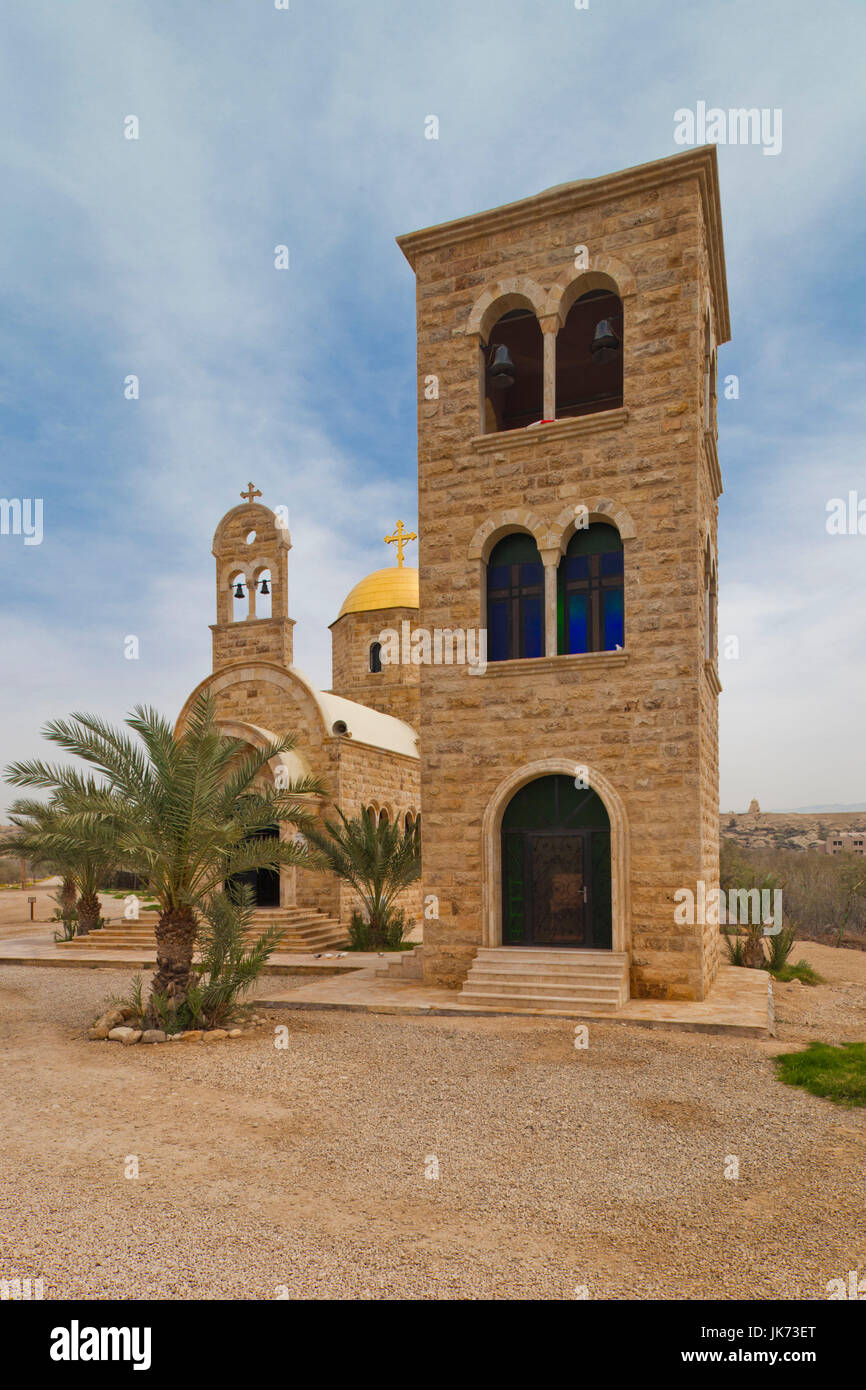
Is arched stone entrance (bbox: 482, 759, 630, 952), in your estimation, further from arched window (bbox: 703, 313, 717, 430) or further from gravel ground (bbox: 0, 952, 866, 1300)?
arched window (bbox: 703, 313, 717, 430)

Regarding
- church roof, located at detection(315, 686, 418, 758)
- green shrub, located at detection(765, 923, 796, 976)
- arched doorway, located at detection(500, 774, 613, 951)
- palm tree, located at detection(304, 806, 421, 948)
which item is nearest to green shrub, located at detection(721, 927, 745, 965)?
green shrub, located at detection(765, 923, 796, 976)

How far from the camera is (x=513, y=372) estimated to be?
11664 mm

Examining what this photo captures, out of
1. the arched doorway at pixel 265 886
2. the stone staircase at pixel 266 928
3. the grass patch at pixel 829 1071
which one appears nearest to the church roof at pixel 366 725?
the arched doorway at pixel 265 886

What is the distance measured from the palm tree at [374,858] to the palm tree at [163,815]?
5531 millimetres

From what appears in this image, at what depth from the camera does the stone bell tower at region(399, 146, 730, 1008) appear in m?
10.2

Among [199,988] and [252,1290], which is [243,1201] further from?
[199,988]

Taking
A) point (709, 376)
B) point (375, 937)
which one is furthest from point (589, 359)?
point (375, 937)

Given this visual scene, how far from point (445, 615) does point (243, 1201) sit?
7891 millimetres

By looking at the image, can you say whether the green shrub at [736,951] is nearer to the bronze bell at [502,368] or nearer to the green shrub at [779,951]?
the green shrub at [779,951]

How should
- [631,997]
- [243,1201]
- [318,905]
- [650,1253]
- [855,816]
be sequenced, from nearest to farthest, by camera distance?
[650,1253] → [243,1201] → [631,997] → [318,905] → [855,816]

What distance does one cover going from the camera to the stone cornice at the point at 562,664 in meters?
10.5

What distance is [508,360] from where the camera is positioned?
11422 mm
